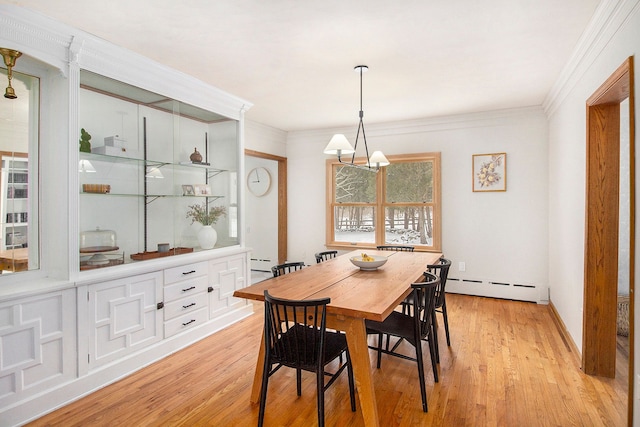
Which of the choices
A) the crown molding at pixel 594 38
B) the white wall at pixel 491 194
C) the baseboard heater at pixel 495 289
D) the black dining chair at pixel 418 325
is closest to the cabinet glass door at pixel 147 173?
the black dining chair at pixel 418 325

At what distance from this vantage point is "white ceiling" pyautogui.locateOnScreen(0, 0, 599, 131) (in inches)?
88.6

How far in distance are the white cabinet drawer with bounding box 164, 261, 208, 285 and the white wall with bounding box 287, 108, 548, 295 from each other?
3.26 meters

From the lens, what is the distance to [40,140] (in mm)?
2523

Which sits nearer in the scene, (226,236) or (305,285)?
(305,285)

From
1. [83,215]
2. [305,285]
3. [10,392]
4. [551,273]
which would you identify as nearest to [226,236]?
[83,215]

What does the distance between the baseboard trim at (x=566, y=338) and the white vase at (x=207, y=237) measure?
11.6ft

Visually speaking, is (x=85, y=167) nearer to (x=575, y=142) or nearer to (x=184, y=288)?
(x=184, y=288)

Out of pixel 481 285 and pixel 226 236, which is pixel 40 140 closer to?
pixel 226 236

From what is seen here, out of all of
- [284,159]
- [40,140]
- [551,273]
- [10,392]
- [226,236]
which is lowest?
[10,392]

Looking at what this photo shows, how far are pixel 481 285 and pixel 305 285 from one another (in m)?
3.40

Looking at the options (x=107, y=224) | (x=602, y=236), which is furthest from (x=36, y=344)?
(x=602, y=236)

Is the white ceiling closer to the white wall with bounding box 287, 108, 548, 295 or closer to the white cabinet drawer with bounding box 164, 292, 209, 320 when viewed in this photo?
the white wall with bounding box 287, 108, 548, 295

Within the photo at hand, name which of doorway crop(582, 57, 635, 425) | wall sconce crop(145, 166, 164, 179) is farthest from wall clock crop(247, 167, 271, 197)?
doorway crop(582, 57, 635, 425)

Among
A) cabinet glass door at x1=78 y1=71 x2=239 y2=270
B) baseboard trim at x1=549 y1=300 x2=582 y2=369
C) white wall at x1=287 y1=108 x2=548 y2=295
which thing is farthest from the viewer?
white wall at x1=287 y1=108 x2=548 y2=295
